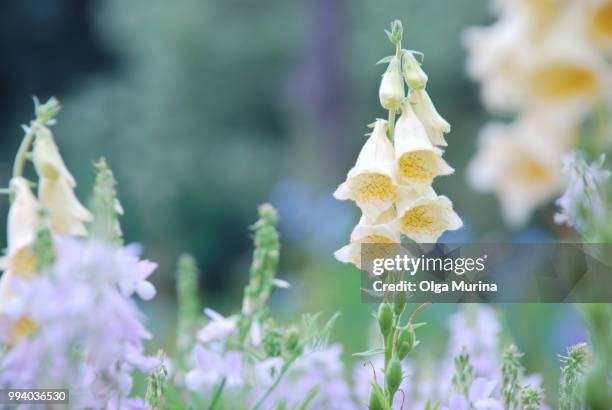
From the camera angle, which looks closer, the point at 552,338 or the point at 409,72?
the point at 409,72

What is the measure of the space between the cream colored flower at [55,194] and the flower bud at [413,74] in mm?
293

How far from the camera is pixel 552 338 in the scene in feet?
9.06

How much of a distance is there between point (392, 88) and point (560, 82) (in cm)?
172

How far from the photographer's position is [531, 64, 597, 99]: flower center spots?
2.38 metres

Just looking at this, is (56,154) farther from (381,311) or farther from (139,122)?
(139,122)

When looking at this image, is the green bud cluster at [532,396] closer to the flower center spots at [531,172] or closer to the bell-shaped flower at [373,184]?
the bell-shaped flower at [373,184]

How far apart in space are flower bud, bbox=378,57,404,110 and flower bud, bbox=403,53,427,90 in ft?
0.04

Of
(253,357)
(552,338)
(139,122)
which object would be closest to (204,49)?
(139,122)

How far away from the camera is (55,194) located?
2.49 feet

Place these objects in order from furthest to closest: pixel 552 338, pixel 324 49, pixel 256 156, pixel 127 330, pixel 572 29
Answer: pixel 256 156
pixel 324 49
pixel 552 338
pixel 572 29
pixel 127 330

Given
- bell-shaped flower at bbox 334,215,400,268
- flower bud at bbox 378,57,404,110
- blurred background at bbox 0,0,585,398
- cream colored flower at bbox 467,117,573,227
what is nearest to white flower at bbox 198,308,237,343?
bell-shaped flower at bbox 334,215,400,268

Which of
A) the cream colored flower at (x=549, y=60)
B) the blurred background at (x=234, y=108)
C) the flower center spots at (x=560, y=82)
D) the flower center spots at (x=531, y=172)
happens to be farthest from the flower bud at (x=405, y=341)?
the blurred background at (x=234, y=108)

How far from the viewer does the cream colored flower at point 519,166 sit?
8.18 ft

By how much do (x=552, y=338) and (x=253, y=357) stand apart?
2028 mm
